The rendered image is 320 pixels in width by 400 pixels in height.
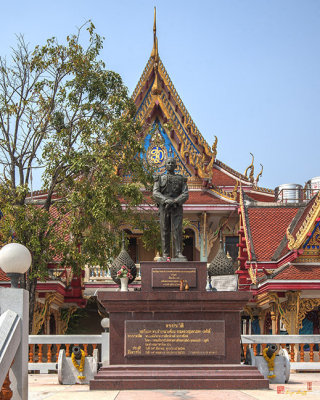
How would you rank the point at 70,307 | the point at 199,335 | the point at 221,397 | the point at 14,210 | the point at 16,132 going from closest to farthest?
the point at 221,397 < the point at 199,335 < the point at 14,210 < the point at 16,132 < the point at 70,307

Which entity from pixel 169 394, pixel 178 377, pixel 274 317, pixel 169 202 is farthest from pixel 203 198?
pixel 169 394

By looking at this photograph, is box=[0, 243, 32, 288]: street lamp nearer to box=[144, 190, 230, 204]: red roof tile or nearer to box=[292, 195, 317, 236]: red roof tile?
box=[292, 195, 317, 236]: red roof tile

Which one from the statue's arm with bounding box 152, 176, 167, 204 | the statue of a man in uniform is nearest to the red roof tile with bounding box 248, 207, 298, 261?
the statue of a man in uniform

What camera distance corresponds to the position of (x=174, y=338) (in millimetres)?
10859

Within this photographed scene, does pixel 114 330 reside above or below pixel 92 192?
below

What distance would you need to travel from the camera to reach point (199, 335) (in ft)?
35.7

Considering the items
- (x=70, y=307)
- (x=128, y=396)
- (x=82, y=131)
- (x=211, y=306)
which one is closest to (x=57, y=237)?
(x=82, y=131)

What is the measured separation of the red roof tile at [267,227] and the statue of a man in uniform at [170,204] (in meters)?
9.65

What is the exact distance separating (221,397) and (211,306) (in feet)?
6.38

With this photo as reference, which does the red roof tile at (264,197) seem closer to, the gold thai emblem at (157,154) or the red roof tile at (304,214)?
the gold thai emblem at (157,154)

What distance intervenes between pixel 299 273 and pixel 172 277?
8.04 meters

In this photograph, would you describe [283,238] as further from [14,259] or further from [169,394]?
[14,259]

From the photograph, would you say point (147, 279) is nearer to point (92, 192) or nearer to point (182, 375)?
point (182, 375)

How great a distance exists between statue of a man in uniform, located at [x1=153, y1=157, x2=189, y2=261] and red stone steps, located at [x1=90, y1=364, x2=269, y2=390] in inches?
87.1
